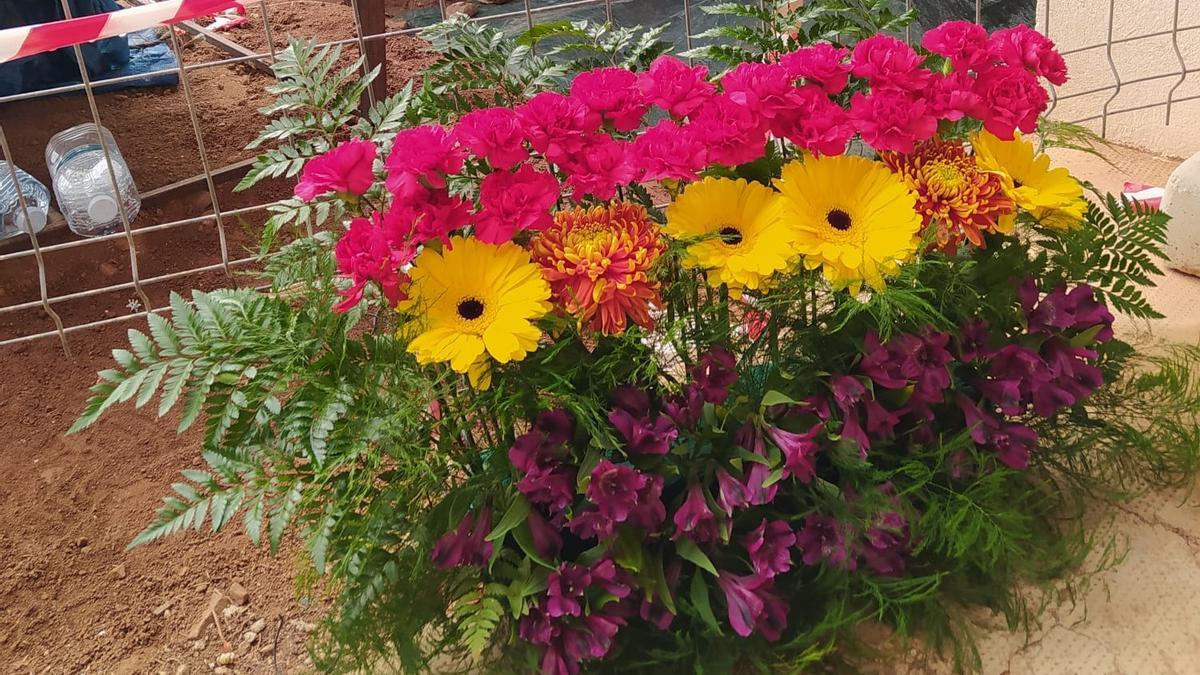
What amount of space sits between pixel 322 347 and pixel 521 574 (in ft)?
1.16

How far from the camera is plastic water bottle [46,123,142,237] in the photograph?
8.74 feet

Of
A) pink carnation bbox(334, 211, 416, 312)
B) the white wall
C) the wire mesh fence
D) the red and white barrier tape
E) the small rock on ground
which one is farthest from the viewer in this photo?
the white wall

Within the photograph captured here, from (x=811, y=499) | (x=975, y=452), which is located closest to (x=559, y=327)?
(x=811, y=499)

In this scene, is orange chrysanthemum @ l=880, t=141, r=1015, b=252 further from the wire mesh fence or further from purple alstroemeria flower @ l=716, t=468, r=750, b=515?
the wire mesh fence

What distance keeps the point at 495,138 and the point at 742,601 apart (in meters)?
0.60

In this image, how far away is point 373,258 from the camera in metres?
1.12

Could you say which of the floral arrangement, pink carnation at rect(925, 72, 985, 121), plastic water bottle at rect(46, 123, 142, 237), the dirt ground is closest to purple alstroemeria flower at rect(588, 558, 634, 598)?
the floral arrangement

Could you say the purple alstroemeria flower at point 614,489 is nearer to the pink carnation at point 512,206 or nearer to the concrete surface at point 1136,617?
the pink carnation at point 512,206

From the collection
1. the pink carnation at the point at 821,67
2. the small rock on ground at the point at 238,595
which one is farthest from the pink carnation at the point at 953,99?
the small rock on ground at the point at 238,595

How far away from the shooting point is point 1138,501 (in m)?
1.49

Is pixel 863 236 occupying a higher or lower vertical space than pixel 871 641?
higher

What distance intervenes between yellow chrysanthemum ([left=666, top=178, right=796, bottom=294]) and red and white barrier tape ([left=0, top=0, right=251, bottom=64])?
1148 mm

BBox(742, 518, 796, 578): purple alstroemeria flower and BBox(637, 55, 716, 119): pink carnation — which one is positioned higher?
BBox(637, 55, 716, 119): pink carnation

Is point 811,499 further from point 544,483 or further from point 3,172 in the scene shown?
point 3,172
